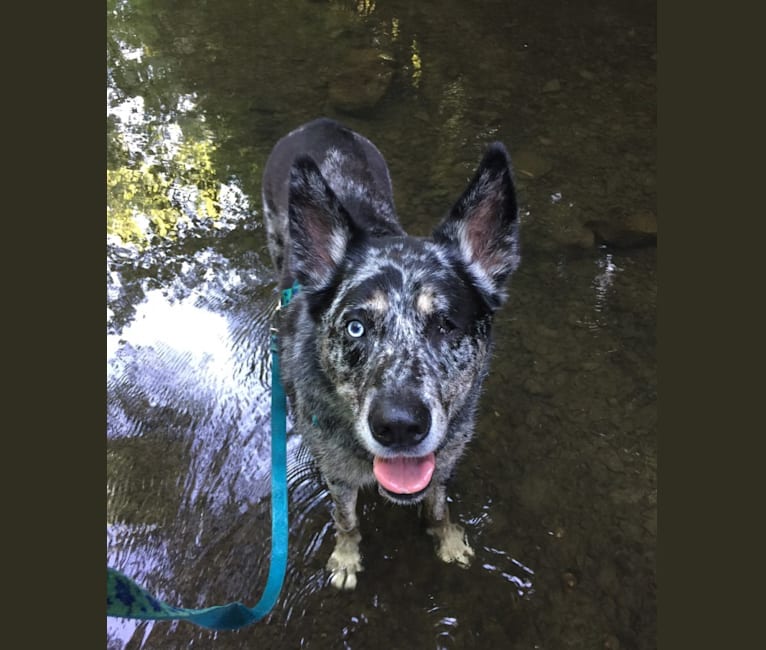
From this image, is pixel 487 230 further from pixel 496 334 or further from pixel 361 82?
pixel 361 82

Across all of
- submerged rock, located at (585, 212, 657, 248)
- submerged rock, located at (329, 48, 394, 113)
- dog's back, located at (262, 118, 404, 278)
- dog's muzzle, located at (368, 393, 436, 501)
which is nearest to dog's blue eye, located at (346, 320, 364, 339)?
dog's muzzle, located at (368, 393, 436, 501)

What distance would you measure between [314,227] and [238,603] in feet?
6.13

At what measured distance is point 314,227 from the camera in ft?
9.70

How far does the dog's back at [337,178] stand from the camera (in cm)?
385

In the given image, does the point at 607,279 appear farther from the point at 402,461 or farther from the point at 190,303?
the point at 190,303

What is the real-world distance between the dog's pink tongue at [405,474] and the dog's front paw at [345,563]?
38.6 inches

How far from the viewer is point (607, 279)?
4.99 m

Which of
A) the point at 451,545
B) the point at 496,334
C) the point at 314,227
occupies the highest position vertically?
the point at 314,227

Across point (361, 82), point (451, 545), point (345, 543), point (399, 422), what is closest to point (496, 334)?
point (451, 545)

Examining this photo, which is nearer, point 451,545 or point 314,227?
point 314,227

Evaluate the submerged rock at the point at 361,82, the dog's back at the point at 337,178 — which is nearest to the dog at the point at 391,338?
the dog's back at the point at 337,178

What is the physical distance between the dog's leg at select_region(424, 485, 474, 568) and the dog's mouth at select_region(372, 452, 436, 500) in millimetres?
817

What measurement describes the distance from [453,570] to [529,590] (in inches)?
18.1

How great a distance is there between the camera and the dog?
2355 millimetres
